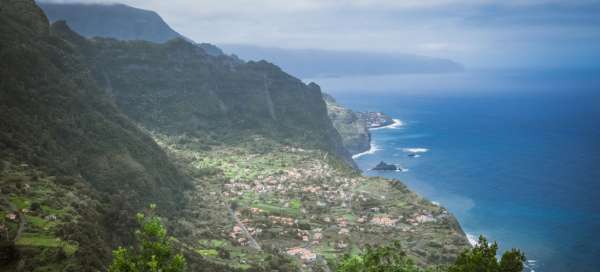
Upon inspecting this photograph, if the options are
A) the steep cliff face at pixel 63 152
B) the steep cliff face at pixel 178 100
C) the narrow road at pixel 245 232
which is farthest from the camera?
the steep cliff face at pixel 178 100

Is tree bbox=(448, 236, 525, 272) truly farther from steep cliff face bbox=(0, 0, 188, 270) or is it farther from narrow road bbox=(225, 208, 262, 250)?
narrow road bbox=(225, 208, 262, 250)

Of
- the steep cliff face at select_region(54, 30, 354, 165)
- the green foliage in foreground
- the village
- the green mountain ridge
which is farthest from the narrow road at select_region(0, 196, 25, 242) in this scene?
the steep cliff face at select_region(54, 30, 354, 165)

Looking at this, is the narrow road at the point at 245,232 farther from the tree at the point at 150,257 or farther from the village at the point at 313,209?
the tree at the point at 150,257

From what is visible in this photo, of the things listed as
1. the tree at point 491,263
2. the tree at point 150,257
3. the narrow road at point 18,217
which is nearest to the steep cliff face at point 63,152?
the narrow road at point 18,217

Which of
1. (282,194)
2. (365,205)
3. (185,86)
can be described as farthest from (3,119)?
(185,86)

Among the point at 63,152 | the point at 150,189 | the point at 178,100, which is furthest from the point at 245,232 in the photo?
the point at 178,100

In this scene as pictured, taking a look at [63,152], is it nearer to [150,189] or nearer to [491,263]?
[150,189]

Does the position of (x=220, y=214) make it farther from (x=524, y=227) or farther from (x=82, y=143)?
(x=524, y=227)

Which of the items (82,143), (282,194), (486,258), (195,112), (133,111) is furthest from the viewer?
(195,112)
